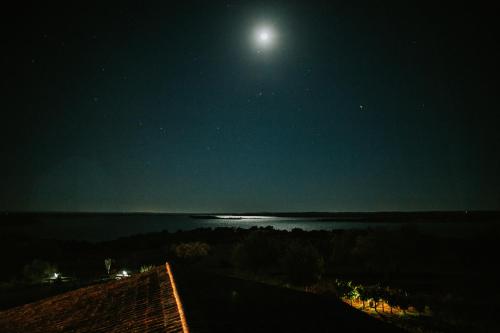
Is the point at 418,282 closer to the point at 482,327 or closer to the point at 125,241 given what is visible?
the point at 482,327

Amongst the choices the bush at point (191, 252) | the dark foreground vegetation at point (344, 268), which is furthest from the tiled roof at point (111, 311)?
the bush at point (191, 252)

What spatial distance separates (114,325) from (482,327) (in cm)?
2119

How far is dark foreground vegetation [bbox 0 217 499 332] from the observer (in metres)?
24.3

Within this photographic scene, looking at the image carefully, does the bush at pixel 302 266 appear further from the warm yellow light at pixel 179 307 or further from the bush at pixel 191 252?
the bush at pixel 191 252

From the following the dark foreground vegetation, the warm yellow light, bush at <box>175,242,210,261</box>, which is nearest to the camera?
the warm yellow light

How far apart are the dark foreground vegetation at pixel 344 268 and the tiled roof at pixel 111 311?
318 centimetres

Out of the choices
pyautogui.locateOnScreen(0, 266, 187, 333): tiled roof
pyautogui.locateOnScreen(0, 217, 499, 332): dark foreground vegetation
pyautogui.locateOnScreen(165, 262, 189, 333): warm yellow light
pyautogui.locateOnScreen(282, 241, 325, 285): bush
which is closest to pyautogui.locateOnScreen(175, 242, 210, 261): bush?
pyautogui.locateOnScreen(0, 217, 499, 332): dark foreground vegetation

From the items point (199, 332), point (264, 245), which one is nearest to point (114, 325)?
A: point (199, 332)

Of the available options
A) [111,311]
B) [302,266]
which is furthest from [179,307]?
[302,266]

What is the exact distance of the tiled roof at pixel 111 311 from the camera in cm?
740

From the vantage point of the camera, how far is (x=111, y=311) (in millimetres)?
9281

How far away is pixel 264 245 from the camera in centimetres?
4144

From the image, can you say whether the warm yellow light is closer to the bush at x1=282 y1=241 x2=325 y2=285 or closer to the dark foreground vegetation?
the dark foreground vegetation

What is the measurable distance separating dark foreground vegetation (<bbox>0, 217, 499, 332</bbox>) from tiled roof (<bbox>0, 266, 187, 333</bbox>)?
3.18 metres
